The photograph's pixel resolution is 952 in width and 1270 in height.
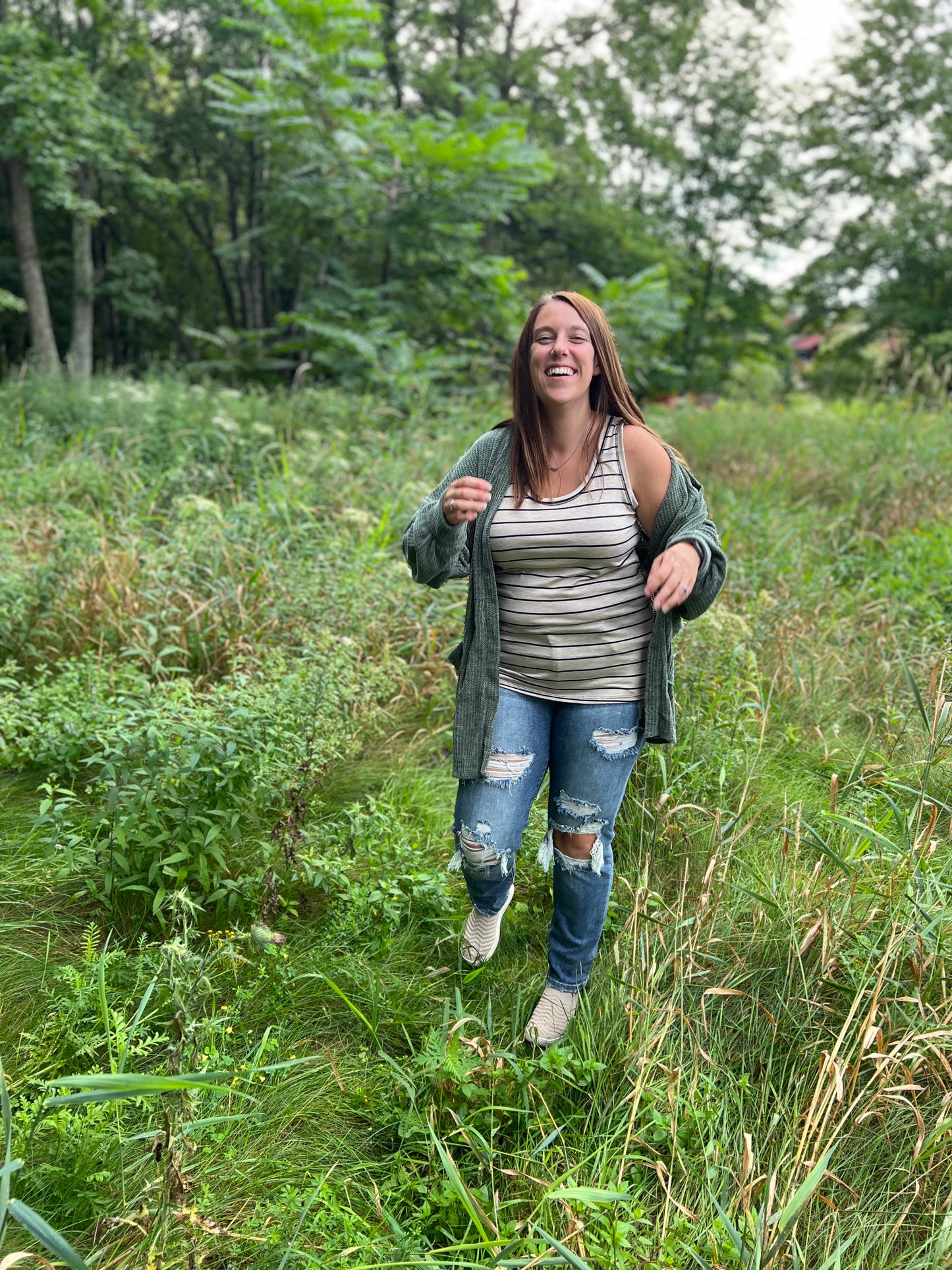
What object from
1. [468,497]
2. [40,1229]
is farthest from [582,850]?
[40,1229]

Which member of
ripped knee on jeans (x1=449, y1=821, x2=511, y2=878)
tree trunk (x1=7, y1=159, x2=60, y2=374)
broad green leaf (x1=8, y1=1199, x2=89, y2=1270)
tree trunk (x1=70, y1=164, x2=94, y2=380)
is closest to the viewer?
broad green leaf (x1=8, y1=1199, x2=89, y2=1270)

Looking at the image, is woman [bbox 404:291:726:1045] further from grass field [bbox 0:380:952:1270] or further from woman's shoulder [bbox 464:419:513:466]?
grass field [bbox 0:380:952:1270]

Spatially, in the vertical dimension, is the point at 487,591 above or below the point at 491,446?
below

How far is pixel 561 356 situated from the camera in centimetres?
222

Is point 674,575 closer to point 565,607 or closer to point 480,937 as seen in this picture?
point 565,607

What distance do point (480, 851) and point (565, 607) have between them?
700 mm

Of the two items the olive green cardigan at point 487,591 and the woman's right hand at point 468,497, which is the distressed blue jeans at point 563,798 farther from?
the woman's right hand at point 468,497

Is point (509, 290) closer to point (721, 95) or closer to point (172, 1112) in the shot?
point (172, 1112)

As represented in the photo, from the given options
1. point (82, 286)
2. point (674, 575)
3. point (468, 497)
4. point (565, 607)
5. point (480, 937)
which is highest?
point (82, 286)

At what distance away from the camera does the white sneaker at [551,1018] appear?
2346 mm

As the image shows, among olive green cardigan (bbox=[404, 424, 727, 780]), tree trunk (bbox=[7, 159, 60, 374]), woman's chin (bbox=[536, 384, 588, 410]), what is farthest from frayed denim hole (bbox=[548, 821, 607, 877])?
tree trunk (bbox=[7, 159, 60, 374])

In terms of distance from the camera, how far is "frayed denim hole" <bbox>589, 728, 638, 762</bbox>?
7.37 feet

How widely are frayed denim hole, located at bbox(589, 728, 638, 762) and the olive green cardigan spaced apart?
6 centimetres

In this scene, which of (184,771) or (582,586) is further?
(184,771)
